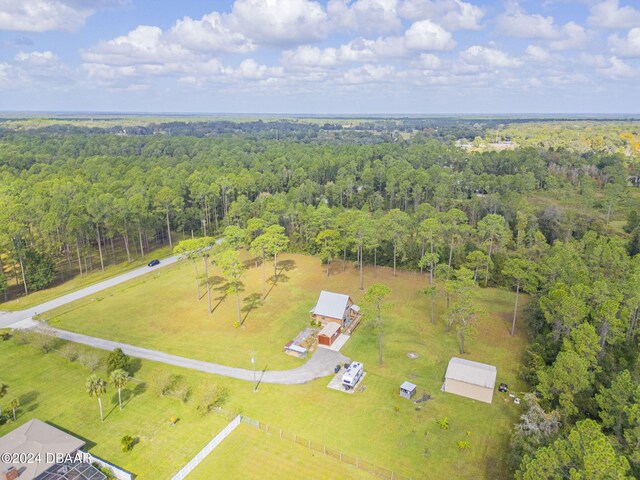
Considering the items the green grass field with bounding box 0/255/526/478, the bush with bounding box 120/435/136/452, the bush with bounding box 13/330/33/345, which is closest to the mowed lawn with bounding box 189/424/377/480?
the green grass field with bounding box 0/255/526/478

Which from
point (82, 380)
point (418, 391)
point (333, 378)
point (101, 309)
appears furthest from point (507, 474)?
point (101, 309)

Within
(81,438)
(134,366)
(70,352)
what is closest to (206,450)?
(81,438)

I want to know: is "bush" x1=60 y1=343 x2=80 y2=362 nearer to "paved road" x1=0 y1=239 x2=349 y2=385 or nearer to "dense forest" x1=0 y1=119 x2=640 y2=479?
"paved road" x1=0 y1=239 x2=349 y2=385

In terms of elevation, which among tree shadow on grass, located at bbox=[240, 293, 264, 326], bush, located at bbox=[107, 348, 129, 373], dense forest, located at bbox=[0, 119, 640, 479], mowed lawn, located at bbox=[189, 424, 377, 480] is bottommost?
mowed lawn, located at bbox=[189, 424, 377, 480]

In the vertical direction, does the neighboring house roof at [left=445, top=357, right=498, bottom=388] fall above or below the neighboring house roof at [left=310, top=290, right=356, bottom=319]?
below

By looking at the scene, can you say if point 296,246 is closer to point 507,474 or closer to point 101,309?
point 101,309

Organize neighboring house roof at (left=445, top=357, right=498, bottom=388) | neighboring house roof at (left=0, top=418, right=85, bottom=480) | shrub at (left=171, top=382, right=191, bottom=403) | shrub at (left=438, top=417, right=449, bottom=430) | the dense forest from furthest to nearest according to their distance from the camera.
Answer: neighboring house roof at (left=445, top=357, right=498, bottom=388)
shrub at (left=171, top=382, right=191, bottom=403)
shrub at (left=438, top=417, right=449, bottom=430)
the dense forest
neighboring house roof at (left=0, top=418, right=85, bottom=480)
